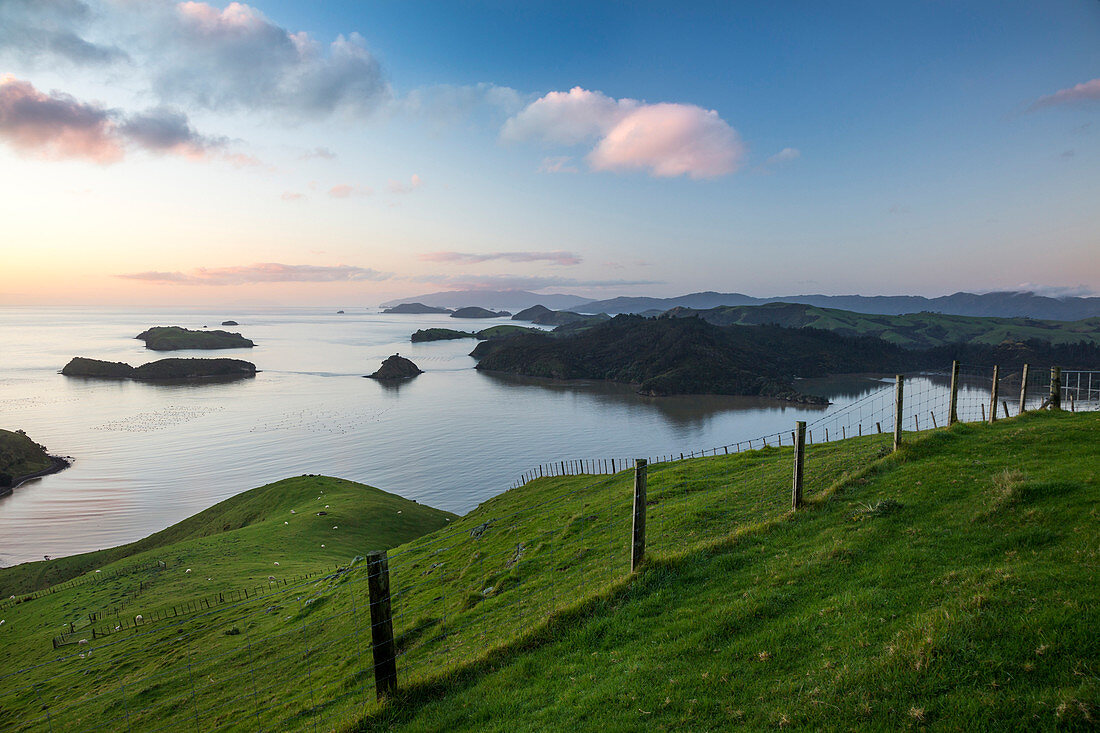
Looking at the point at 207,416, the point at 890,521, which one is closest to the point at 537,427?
the point at 207,416

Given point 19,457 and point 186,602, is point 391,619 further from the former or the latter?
point 19,457

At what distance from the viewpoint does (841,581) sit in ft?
32.8

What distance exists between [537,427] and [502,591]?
103015 millimetres

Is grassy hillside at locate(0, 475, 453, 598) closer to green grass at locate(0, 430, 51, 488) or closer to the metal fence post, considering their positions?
the metal fence post

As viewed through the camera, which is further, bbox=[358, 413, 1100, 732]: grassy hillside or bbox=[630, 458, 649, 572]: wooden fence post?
bbox=[630, 458, 649, 572]: wooden fence post

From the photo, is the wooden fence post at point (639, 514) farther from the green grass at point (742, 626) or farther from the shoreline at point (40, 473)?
the shoreline at point (40, 473)

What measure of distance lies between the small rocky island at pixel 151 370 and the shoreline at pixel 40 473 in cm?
10578

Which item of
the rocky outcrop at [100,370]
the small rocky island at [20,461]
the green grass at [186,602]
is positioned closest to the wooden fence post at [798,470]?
the green grass at [186,602]

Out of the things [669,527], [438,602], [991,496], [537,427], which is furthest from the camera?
[537,427]

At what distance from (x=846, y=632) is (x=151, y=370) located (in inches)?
9596

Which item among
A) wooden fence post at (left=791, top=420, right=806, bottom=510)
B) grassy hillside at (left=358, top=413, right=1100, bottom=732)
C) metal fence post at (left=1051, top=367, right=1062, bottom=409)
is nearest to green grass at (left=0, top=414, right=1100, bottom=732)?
grassy hillside at (left=358, top=413, right=1100, bottom=732)

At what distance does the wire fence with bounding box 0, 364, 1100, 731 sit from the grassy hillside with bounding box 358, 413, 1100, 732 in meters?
1.25

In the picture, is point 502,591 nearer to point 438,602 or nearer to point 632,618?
point 438,602

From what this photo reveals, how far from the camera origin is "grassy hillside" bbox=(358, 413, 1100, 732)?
6477mm
